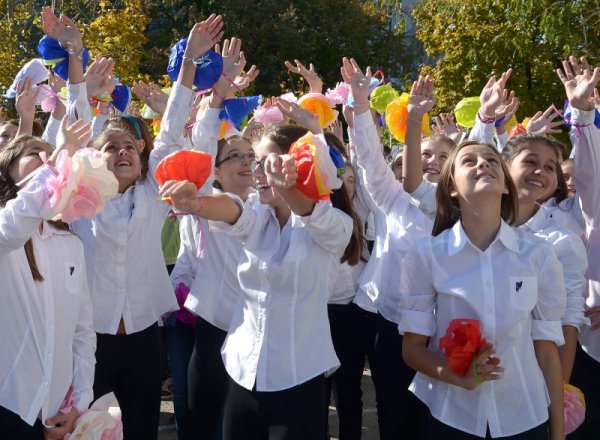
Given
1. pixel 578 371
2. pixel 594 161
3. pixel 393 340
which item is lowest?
pixel 578 371

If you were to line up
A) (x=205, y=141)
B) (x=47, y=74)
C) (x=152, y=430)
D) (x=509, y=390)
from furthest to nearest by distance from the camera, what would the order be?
(x=47, y=74), (x=205, y=141), (x=152, y=430), (x=509, y=390)

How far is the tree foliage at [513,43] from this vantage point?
1372 centimetres

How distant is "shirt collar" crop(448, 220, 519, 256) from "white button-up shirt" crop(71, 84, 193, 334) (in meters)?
1.60

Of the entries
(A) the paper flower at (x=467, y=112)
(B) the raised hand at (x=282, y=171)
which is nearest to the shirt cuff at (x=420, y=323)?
(B) the raised hand at (x=282, y=171)

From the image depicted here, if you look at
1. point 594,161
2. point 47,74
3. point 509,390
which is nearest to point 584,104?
point 594,161

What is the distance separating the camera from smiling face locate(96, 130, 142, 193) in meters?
4.23

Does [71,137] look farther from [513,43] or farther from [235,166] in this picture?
[513,43]

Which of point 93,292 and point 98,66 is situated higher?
point 98,66

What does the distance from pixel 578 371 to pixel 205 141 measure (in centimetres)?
237

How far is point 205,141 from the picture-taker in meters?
4.19

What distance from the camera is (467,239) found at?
323 centimetres

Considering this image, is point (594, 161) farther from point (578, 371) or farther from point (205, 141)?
point (205, 141)

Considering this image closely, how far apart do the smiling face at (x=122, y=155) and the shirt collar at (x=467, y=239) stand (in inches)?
70.7

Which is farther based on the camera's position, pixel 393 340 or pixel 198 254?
pixel 198 254
